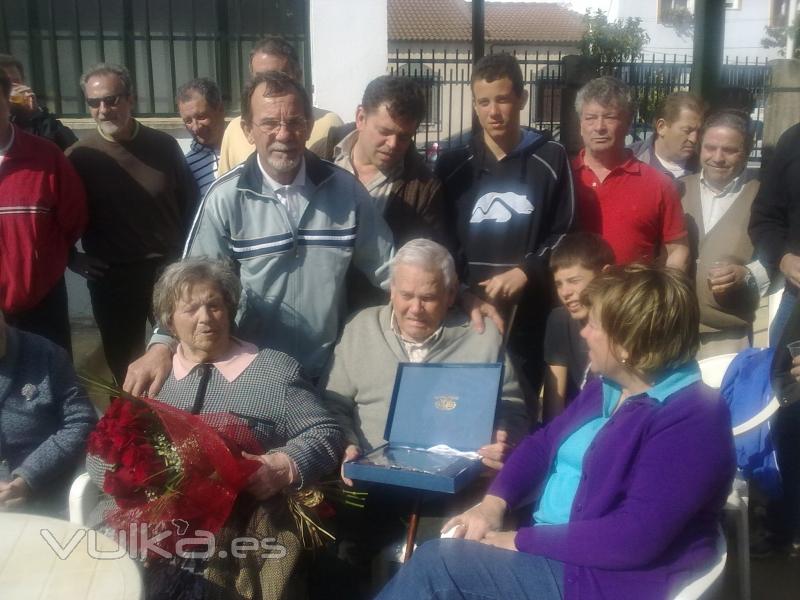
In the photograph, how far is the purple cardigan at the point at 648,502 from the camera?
2.15 meters

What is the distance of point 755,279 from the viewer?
3627 millimetres

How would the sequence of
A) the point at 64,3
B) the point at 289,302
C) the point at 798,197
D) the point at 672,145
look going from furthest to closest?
the point at 64,3
the point at 672,145
the point at 798,197
the point at 289,302

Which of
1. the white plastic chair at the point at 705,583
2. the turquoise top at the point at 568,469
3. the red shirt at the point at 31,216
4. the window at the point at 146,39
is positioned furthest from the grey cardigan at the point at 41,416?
Result: the window at the point at 146,39

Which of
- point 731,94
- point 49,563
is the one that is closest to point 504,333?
point 49,563

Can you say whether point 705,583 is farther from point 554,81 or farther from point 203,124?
point 554,81

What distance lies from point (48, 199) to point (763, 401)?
9.58ft

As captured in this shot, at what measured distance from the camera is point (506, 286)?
11.1 feet

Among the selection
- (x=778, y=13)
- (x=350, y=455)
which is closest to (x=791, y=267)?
(x=350, y=455)

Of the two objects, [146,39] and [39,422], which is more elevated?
[146,39]

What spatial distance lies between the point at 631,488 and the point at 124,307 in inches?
111

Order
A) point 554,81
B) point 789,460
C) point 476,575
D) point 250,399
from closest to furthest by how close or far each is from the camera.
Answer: point 476,575
point 250,399
point 789,460
point 554,81

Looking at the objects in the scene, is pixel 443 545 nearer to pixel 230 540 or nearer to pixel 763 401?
pixel 230 540

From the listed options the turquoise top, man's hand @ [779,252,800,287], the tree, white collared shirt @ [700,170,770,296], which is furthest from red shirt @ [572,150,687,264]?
the tree

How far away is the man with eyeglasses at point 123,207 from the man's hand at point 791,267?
2.63 meters
